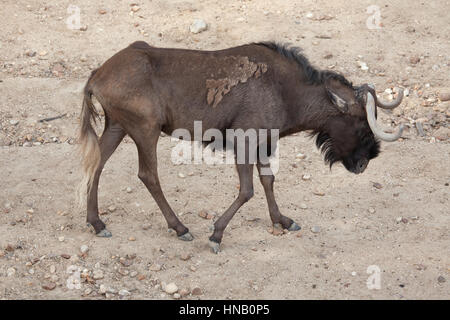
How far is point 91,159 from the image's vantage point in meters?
6.80

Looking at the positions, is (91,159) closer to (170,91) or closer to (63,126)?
(170,91)

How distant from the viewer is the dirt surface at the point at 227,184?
6.35 m

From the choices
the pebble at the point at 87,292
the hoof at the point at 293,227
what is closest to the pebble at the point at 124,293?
the pebble at the point at 87,292

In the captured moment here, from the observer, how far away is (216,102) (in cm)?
664

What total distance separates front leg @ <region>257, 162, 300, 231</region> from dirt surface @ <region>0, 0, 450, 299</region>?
0.57 feet

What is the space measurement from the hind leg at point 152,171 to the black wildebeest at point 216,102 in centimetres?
1

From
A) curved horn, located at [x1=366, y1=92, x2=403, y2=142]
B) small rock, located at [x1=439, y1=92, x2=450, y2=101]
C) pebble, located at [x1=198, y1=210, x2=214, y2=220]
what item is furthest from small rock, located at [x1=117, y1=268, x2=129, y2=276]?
small rock, located at [x1=439, y1=92, x2=450, y2=101]

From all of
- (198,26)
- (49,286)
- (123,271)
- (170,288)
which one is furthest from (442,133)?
(49,286)

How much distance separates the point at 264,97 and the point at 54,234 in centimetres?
262

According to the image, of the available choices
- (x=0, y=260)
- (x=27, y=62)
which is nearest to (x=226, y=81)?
(x=0, y=260)

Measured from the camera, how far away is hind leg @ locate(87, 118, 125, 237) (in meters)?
6.96

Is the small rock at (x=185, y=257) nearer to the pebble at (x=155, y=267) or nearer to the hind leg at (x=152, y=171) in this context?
the pebble at (x=155, y=267)

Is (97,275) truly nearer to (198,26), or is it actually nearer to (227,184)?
(227,184)

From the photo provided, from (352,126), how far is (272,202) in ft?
3.94
